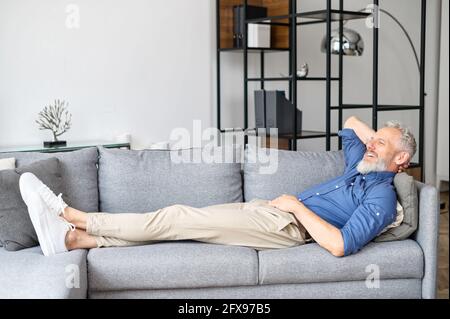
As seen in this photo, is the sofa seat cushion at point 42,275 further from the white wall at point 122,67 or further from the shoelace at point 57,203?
the white wall at point 122,67

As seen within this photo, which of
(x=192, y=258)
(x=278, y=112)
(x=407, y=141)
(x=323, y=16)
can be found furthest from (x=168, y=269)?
(x=323, y=16)

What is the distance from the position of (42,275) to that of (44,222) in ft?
1.10

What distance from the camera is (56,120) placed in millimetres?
4645

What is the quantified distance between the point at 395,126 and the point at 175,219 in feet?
3.90

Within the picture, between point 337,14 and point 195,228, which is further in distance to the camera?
point 337,14

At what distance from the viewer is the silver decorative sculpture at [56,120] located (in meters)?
4.53

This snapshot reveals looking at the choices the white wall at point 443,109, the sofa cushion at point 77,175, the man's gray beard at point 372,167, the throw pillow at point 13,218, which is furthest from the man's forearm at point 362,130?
the white wall at point 443,109

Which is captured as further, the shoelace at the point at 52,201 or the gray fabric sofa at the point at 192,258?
the shoelace at the point at 52,201

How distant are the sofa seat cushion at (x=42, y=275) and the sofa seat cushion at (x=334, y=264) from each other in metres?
0.78

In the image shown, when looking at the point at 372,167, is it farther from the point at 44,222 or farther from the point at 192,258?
the point at 44,222

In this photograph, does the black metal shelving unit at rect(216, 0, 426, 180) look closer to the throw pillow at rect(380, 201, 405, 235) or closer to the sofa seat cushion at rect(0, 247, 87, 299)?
the throw pillow at rect(380, 201, 405, 235)

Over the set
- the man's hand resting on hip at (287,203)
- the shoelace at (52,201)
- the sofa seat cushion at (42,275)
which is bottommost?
the sofa seat cushion at (42,275)

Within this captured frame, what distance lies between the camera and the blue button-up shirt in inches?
115

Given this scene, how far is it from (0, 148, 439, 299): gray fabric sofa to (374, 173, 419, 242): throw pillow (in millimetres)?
31
